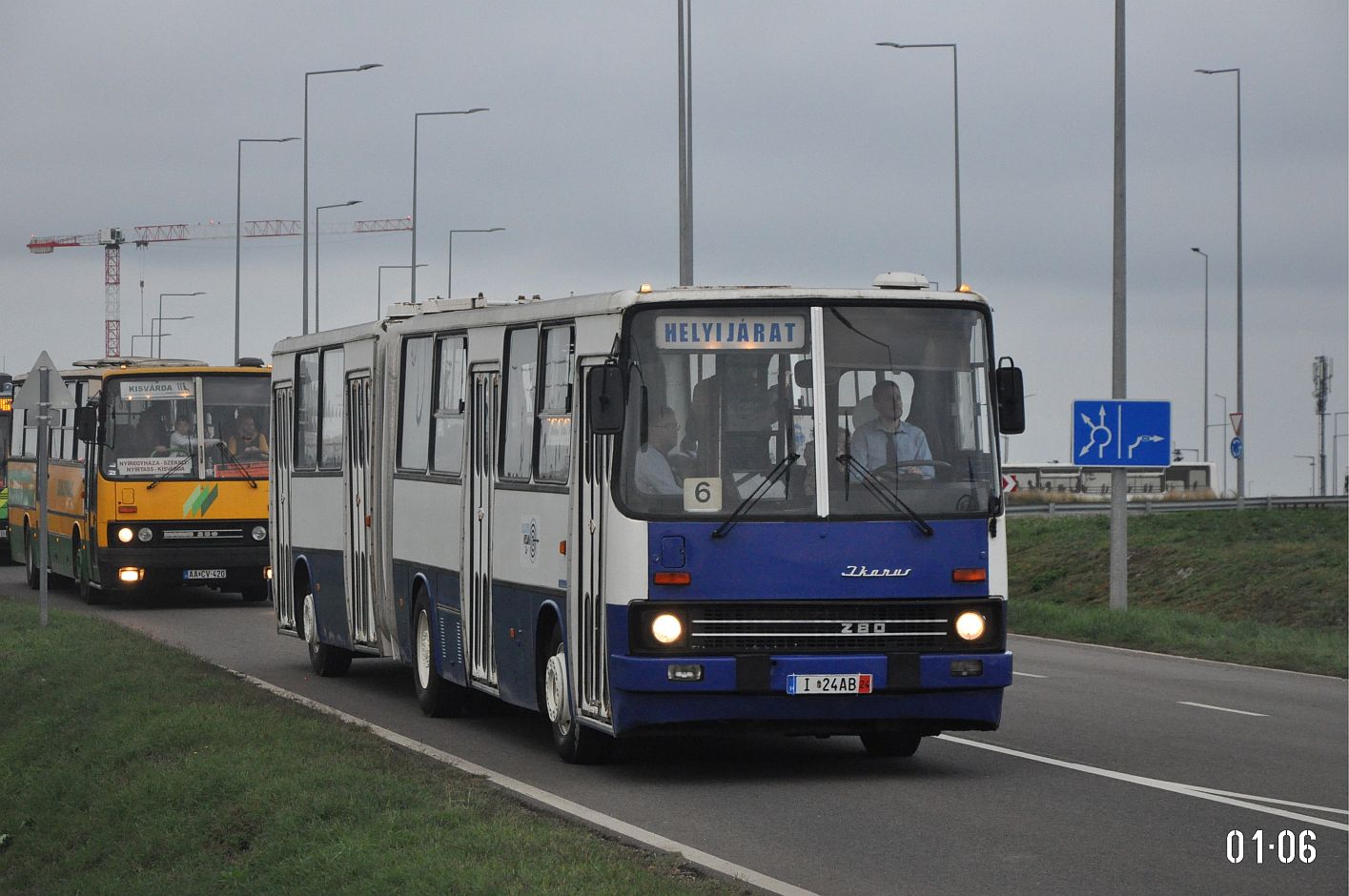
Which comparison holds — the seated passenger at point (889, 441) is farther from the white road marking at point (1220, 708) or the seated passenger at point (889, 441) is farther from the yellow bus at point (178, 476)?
the yellow bus at point (178, 476)

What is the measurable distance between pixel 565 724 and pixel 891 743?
6.75 feet

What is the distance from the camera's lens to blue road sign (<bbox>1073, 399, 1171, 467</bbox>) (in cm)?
2833

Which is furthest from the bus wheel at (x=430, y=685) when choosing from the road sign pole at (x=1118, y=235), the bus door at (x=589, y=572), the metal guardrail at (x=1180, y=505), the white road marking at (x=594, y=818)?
the metal guardrail at (x=1180, y=505)

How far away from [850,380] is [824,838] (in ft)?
10.0

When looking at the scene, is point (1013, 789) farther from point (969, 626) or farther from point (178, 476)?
point (178, 476)

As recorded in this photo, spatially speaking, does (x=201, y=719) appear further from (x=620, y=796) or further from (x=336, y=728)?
(x=620, y=796)

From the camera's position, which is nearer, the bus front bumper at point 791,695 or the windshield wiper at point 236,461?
the bus front bumper at point 791,695

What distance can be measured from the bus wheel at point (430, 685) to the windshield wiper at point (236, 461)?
13.6m

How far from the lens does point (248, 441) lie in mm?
30406

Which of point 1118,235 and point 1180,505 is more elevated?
point 1118,235

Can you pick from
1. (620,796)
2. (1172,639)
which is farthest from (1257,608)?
(620,796)

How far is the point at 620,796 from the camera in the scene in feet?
40.7

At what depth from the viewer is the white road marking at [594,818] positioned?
378 inches
